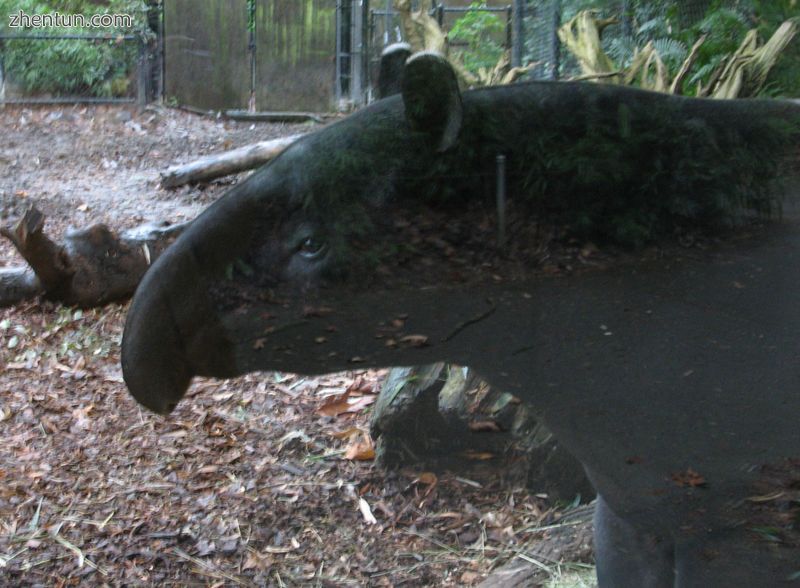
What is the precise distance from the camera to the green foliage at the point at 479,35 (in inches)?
125

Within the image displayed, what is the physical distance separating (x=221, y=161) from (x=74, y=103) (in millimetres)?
1724

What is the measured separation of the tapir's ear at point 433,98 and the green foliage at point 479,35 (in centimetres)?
162

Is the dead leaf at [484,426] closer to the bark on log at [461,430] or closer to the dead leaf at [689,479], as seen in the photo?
the bark on log at [461,430]

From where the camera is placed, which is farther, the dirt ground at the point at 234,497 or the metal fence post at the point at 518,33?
the metal fence post at the point at 518,33

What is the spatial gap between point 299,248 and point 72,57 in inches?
162

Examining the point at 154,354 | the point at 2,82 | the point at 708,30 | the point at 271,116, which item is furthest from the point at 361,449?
the point at 2,82

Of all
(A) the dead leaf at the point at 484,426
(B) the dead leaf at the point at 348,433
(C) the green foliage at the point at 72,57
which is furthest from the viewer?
(C) the green foliage at the point at 72,57

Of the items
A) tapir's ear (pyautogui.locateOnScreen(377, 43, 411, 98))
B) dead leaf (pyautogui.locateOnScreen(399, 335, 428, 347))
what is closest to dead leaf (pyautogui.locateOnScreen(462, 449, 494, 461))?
dead leaf (pyautogui.locateOnScreen(399, 335, 428, 347))

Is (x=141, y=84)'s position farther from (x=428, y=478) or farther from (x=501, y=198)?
(x=501, y=198)

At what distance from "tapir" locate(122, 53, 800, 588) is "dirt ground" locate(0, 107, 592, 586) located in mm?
443

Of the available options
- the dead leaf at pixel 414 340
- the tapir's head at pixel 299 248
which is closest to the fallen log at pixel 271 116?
the tapir's head at pixel 299 248

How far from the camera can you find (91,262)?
151 inches

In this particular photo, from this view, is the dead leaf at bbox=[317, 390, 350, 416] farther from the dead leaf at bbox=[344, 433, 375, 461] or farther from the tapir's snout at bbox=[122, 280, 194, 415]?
the tapir's snout at bbox=[122, 280, 194, 415]

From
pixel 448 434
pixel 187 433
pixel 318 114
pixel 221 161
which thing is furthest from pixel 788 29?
pixel 221 161
